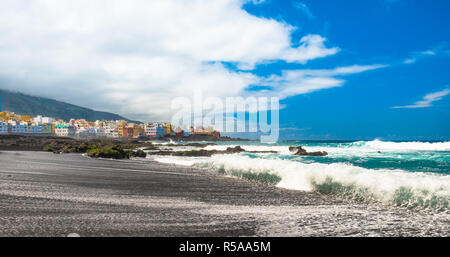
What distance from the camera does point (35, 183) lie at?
9.98 metres

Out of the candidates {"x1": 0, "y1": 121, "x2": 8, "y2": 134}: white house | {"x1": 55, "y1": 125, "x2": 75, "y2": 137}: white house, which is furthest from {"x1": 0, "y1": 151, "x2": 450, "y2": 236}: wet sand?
{"x1": 55, "y1": 125, "x2": 75, "y2": 137}: white house

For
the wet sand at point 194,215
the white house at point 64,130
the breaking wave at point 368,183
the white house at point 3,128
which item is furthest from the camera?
the white house at point 64,130

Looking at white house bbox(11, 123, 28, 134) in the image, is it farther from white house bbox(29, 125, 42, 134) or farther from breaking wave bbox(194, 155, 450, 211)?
breaking wave bbox(194, 155, 450, 211)

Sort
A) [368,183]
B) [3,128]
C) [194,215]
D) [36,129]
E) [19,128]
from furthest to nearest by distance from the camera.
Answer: [36,129] < [19,128] < [3,128] < [368,183] < [194,215]

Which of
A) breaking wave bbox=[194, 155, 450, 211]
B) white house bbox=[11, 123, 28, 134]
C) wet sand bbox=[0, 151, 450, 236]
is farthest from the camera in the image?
white house bbox=[11, 123, 28, 134]

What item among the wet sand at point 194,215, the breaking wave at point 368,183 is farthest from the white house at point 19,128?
the breaking wave at point 368,183

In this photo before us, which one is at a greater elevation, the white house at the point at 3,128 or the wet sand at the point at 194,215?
the white house at the point at 3,128

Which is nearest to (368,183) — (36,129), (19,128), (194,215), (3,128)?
(194,215)

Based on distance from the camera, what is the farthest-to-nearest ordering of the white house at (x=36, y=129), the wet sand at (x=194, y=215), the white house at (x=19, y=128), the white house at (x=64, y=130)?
the white house at (x=64, y=130) → the white house at (x=36, y=129) → the white house at (x=19, y=128) → the wet sand at (x=194, y=215)

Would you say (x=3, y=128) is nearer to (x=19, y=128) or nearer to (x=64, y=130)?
(x=19, y=128)

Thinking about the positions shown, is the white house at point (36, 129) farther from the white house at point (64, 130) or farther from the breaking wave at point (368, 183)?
the breaking wave at point (368, 183)

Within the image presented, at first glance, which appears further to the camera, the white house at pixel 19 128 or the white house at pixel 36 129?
the white house at pixel 36 129
